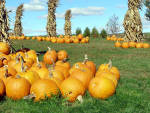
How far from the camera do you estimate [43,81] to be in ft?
14.8

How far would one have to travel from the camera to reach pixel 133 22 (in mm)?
22188

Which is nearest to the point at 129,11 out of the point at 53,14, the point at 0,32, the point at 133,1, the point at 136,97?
the point at 133,1

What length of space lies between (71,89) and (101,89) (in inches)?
24.7

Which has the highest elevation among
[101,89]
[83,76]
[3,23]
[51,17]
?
[51,17]

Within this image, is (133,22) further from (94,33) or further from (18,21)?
(18,21)

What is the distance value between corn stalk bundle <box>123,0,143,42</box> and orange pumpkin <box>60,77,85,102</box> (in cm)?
1835

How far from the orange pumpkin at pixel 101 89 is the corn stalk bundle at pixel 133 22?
18.1 meters

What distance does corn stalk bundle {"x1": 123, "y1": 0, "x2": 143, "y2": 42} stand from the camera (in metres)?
22.0

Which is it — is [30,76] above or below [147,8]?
below

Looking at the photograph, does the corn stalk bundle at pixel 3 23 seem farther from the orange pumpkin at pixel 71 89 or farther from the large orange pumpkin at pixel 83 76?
the orange pumpkin at pixel 71 89

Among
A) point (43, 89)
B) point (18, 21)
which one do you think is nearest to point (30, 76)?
point (43, 89)

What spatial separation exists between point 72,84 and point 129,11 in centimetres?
1944

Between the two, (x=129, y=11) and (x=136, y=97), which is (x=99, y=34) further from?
(x=136, y=97)

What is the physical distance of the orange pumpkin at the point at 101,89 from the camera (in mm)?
4535
